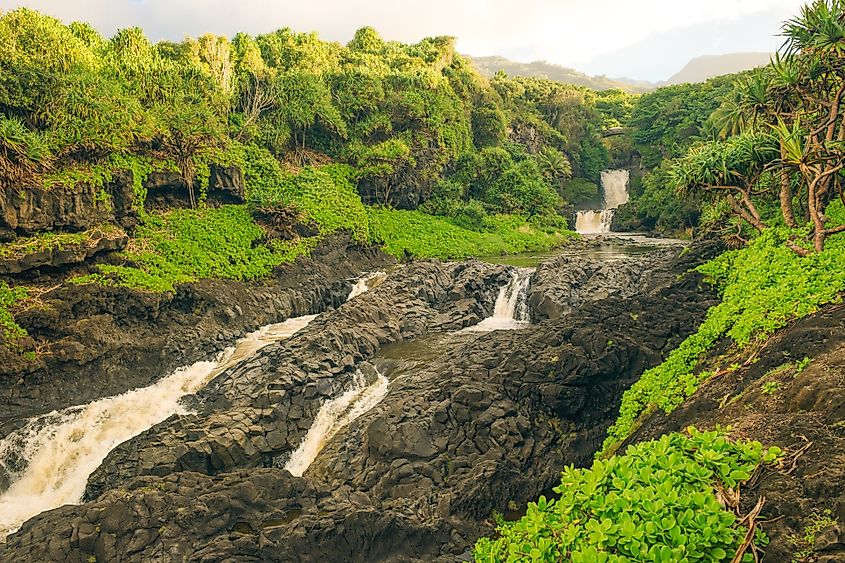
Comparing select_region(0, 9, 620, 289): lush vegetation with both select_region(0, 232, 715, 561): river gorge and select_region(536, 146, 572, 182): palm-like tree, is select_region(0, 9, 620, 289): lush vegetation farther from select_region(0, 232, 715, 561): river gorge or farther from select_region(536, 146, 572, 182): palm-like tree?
select_region(0, 232, 715, 561): river gorge

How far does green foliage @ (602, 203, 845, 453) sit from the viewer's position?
1063 cm

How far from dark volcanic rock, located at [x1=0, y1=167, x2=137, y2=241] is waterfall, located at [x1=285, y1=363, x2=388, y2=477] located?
46.4 ft

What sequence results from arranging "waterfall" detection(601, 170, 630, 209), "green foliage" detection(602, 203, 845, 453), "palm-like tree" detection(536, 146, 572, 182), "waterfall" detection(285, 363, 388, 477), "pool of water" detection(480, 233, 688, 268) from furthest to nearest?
1. "waterfall" detection(601, 170, 630, 209)
2. "palm-like tree" detection(536, 146, 572, 182)
3. "pool of water" detection(480, 233, 688, 268)
4. "waterfall" detection(285, 363, 388, 477)
5. "green foliage" detection(602, 203, 845, 453)

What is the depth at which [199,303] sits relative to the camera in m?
23.4

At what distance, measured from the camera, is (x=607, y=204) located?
59.5m

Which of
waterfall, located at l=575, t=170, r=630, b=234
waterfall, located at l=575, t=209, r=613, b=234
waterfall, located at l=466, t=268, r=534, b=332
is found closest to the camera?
waterfall, located at l=466, t=268, r=534, b=332

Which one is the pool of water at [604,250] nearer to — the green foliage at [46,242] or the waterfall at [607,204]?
the waterfall at [607,204]

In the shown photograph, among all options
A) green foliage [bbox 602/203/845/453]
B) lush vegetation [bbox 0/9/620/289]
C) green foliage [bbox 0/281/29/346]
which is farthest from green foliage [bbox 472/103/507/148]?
green foliage [bbox 0/281/29/346]

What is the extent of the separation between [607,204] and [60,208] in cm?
5251

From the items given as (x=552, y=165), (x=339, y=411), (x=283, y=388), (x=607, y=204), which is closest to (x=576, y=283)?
(x=339, y=411)

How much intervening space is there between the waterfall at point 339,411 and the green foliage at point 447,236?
61.0 feet

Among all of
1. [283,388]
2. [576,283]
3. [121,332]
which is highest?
[121,332]

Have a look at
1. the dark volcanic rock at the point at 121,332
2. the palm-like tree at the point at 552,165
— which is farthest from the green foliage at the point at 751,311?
the palm-like tree at the point at 552,165

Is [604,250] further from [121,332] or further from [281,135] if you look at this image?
[121,332]
